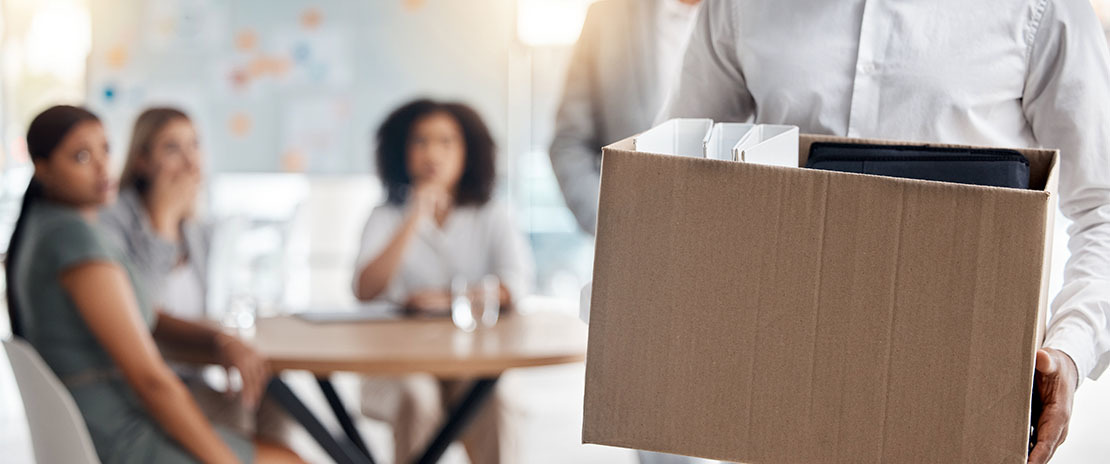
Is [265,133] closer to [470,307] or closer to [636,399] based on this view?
[470,307]

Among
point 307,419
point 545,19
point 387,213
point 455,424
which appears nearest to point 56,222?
point 307,419

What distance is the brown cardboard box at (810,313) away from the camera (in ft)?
2.46

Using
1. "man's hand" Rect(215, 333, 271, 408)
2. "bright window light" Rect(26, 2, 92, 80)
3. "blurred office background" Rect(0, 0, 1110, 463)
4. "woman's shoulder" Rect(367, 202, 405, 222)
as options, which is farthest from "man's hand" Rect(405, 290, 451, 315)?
"bright window light" Rect(26, 2, 92, 80)

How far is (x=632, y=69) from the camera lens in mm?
2102

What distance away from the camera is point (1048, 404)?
0.84 metres

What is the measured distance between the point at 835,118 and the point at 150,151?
205 cm

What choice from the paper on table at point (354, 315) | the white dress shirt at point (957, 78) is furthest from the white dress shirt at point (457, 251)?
the white dress shirt at point (957, 78)

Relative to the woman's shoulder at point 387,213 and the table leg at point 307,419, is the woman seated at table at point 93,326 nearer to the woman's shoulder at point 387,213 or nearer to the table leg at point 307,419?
the table leg at point 307,419

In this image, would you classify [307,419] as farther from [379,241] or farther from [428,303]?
[379,241]

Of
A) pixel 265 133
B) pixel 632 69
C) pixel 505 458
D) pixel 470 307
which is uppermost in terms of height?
pixel 632 69

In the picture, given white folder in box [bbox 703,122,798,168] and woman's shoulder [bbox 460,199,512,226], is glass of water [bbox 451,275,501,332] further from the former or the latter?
white folder in box [bbox 703,122,798,168]

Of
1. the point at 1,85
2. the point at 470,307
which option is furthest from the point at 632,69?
the point at 1,85

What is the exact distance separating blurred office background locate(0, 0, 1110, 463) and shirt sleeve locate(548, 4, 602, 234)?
250 cm

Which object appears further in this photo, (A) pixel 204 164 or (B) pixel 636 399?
(A) pixel 204 164
